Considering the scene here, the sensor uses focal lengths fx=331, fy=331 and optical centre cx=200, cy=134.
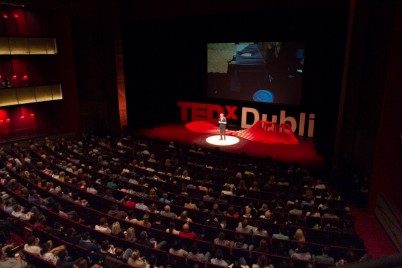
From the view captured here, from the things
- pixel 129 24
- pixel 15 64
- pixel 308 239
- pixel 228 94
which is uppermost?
pixel 129 24

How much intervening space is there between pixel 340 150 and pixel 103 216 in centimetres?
987

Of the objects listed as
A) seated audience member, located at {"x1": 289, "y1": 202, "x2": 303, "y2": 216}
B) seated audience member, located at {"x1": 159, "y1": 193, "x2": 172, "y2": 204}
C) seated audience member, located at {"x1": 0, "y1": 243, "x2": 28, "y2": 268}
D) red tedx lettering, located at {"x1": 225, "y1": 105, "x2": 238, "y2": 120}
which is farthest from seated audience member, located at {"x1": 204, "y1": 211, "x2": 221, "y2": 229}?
red tedx lettering, located at {"x1": 225, "y1": 105, "x2": 238, "y2": 120}

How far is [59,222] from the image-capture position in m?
8.72

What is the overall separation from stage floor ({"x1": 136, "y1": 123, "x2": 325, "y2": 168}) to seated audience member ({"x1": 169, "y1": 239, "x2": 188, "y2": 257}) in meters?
7.85

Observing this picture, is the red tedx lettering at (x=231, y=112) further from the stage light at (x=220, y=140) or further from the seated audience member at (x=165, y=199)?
the seated audience member at (x=165, y=199)

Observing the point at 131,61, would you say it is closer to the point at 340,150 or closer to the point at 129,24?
the point at 129,24

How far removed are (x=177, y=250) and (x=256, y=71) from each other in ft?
46.0

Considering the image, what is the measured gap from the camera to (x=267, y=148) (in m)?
16.6

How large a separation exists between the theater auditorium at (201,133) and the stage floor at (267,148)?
0.15 m

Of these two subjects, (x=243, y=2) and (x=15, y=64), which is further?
(x=15, y=64)

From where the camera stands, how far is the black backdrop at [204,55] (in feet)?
50.3

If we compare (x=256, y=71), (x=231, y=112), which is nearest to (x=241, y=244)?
(x=256, y=71)

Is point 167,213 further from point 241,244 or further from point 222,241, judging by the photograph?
point 241,244

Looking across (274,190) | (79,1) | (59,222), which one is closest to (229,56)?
(79,1)
